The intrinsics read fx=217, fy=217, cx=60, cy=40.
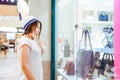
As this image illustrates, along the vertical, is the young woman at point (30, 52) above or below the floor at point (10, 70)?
above

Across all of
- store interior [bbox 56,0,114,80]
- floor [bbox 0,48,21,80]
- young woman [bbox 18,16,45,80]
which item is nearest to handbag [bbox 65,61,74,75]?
store interior [bbox 56,0,114,80]

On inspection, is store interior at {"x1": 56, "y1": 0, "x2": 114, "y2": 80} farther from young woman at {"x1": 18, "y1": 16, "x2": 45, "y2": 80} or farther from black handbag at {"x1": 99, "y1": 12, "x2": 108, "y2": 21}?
young woman at {"x1": 18, "y1": 16, "x2": 45, "y2": 80}

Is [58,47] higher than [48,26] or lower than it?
lower

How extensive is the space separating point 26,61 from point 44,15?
91.8 inches

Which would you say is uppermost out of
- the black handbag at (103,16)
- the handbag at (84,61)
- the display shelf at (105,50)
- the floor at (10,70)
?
the black handbag at (103,16)

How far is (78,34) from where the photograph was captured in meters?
3.43

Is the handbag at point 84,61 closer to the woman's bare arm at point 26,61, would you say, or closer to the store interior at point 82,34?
the store interior at point 82,34

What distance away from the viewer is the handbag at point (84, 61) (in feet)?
9.76

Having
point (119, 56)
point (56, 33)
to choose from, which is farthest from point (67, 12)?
point (119, 56)

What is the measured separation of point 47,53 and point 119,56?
2.88 m

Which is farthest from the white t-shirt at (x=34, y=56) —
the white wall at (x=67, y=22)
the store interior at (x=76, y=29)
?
the white wall at (x=67, y=22)

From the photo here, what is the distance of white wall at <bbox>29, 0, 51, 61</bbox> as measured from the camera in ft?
15.1

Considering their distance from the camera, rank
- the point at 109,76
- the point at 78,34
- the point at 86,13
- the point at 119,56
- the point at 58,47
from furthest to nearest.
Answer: the point at 58,47 < the point at 78,34 < the point at 86,13 < the point at 109,76 < the point at 119,56

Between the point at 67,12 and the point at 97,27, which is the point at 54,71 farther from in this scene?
the point at 97,27
